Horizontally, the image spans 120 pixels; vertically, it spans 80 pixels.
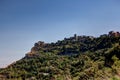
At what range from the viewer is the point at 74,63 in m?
112

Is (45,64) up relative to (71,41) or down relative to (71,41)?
down

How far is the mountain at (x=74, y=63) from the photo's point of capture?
254ft

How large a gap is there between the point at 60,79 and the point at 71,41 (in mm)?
85156

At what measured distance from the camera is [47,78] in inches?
3920

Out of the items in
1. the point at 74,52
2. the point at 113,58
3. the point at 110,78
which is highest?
the point at 74,52

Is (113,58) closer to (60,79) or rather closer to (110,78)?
(110,78)

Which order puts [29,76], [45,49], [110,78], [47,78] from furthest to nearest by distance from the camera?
[45,49], [29,76], [47,78], [110,78]

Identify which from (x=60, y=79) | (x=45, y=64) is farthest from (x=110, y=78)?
(x=45, y=64)

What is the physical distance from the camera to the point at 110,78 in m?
69.0

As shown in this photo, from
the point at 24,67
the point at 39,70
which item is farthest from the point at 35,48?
the point at 39,70

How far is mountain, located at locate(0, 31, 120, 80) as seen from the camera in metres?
77.6

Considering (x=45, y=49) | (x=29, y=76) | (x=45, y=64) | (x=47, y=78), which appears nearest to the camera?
(x=47, y=78)

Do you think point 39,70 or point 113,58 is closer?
point 113,58

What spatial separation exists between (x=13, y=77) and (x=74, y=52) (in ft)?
178
